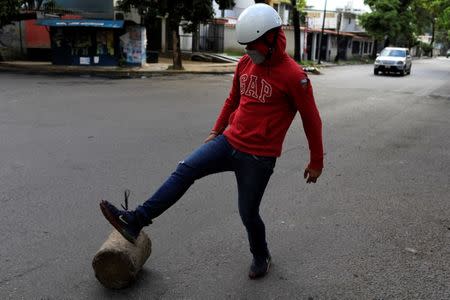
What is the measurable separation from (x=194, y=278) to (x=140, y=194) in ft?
6.49

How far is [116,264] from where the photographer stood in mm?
3156

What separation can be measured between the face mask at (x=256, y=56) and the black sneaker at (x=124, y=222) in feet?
4.04

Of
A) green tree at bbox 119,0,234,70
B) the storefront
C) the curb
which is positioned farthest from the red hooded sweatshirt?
the storefront

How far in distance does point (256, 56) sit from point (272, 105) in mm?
311

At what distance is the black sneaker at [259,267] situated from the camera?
344cm

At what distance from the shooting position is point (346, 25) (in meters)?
60.0

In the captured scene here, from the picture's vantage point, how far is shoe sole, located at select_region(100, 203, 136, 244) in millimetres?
3012

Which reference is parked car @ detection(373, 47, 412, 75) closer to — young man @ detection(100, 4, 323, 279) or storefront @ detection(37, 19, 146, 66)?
storefront @ detection(37, 19, 146, 66)

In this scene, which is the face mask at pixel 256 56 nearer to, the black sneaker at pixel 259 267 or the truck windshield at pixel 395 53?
the black sneaker at pixel 259 267

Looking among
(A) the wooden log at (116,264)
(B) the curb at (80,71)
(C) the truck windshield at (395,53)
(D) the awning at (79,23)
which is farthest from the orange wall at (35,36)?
(A) the wooden log at (116,264)

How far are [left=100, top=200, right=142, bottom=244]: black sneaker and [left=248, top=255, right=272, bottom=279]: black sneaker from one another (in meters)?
0.86

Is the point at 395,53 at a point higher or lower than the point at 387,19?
lower

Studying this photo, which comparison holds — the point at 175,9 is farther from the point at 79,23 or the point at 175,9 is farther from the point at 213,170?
the point at 213,170

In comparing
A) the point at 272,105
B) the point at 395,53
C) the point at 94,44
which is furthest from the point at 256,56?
the point at 395,53
